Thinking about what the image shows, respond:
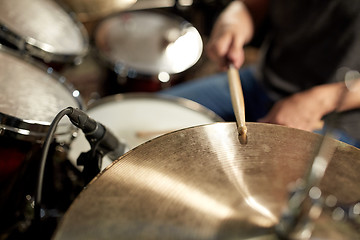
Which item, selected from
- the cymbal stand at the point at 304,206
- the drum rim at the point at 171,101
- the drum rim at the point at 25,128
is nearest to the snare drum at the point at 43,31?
the drum rim at the point at 171,101

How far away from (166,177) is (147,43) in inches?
45.9

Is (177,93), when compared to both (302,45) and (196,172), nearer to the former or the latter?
(302,45)

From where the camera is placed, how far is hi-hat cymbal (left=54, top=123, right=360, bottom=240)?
51 centimetres

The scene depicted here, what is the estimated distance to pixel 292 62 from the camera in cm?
131

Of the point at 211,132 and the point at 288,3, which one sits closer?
the point at 211,132

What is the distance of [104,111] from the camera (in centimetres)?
114

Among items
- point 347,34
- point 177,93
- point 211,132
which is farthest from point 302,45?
point 211,132

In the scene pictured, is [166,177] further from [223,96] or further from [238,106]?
[223,96]

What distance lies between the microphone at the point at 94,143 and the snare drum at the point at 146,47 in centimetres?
73

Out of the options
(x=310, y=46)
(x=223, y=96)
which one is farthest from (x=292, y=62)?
(x=223, y=96)

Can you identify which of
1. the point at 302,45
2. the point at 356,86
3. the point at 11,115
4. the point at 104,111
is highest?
the point at 11,115

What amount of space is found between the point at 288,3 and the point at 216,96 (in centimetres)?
37

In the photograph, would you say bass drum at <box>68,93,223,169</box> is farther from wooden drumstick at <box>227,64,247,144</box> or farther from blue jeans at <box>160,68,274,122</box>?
wooden drumstick at <box>227,64,247,144</box>

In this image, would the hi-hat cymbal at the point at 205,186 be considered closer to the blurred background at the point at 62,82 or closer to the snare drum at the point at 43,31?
the blurred background at the point at 62,82
